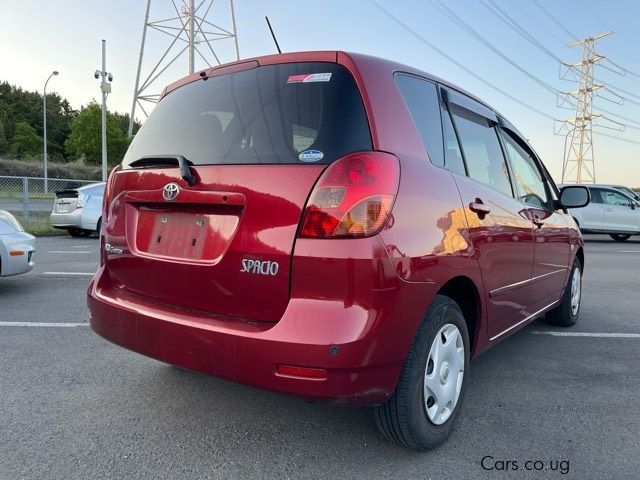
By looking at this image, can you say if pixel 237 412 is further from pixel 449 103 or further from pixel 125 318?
pixel 449 103

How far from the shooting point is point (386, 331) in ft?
6.72

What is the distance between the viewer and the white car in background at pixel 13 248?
18.9 feet

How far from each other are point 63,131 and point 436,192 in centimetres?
9003

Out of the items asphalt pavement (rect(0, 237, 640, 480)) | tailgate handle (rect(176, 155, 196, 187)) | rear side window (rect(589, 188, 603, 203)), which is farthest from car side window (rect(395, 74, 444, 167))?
rear side window (rect(589, 188, 603, 203))

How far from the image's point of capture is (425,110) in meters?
2.61

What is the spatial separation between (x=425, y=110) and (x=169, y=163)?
1.27 m

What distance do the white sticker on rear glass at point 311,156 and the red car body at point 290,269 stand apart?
35mm

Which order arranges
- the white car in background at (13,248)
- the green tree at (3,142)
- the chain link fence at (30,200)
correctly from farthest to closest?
the green tree at (3,142) → the chain link fence at (30,200) → the white car in background at (13,248)

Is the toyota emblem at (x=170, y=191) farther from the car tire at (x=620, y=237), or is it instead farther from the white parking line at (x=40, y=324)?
the car tire at (x=620, y=237)

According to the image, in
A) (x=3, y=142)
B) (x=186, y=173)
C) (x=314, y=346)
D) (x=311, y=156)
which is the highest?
(x=3, y=142)

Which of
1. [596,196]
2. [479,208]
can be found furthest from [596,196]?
[479,208]

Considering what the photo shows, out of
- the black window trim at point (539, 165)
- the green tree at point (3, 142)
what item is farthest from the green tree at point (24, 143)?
the black window trim at point (539, 165)

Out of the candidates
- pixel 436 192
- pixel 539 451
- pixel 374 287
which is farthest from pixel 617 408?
pixel 374 287

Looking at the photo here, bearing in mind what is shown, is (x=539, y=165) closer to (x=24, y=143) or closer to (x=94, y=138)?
(x=94, y=138)
